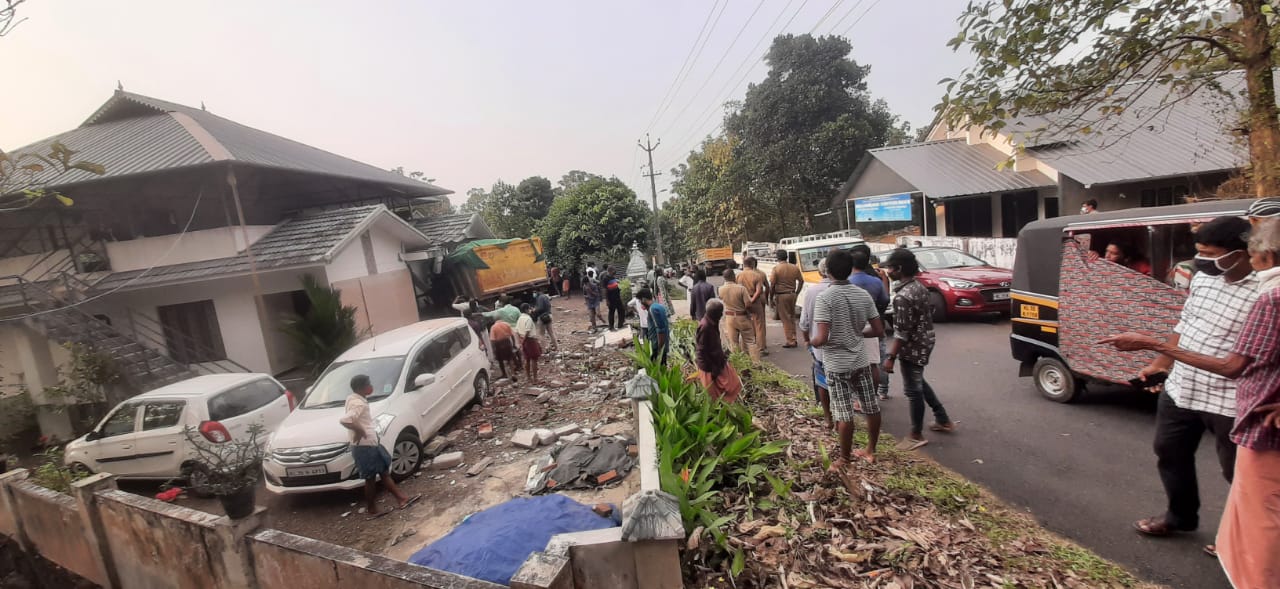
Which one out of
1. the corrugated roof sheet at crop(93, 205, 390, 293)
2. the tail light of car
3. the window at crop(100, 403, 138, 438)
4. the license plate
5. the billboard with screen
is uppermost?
the corrugated roof sheet at crop(93, 205, 390, 293)

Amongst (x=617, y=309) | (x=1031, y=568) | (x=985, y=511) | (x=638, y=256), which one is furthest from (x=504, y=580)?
(x=638, y=256)

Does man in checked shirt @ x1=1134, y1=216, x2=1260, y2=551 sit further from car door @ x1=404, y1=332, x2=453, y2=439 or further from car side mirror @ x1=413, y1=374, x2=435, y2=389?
car door @ x1=404, y1=332, x2=453, y2=439

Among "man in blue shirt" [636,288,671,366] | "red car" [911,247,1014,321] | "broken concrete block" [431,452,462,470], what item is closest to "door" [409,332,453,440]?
"broken concrete block" [431,452,462,470]

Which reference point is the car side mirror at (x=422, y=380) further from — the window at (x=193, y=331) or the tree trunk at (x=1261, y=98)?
the tree trunk at (x=1261, y=98)

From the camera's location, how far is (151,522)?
4.16m

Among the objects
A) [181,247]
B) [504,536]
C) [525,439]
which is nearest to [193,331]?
[181,247]

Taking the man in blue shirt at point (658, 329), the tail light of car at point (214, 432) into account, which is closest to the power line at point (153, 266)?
the tail light of car at point (214, 432)

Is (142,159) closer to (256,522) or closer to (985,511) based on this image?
(256,522)

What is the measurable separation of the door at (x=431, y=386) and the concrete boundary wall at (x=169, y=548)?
2.80m

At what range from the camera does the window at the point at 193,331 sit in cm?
1193

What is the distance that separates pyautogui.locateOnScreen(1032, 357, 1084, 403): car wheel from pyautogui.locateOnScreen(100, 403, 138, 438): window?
10.6m

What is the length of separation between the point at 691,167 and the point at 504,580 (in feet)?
97.6

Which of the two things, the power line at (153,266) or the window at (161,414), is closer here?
the window at (161,414)

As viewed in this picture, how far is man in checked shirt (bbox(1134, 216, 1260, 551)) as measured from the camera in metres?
2.54
